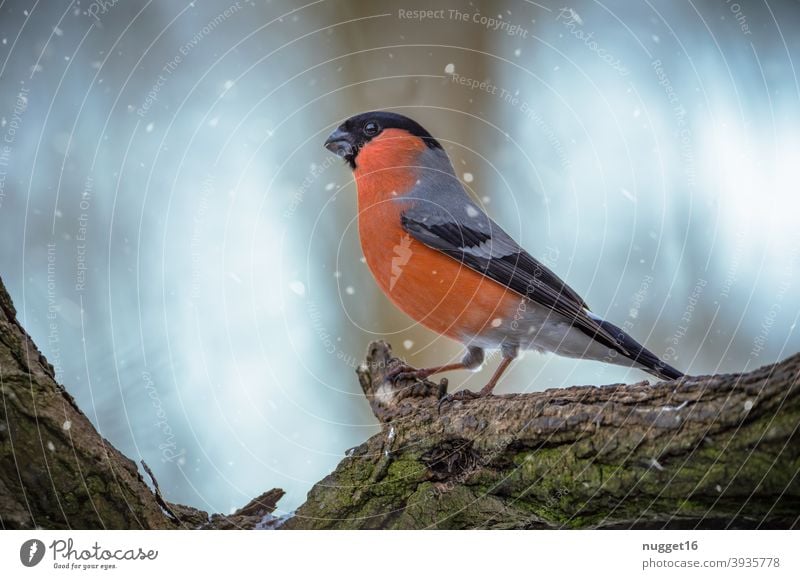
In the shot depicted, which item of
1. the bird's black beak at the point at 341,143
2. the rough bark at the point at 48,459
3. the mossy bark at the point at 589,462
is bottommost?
the mossy bark at the point at 589,462

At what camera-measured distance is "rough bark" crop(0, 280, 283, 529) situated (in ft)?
4.74

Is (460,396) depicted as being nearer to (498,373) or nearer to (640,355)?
(498,373)

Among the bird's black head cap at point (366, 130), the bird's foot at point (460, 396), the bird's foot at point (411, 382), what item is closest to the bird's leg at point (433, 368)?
the bird's foot at point (411, 382)

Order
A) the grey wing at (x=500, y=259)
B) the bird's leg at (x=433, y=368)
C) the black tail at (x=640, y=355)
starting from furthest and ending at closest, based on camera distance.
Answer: the bird's leg at (x=433, y=368)
the grey wing at (x=500, y=259)
the black tail at (x=640, y=355)

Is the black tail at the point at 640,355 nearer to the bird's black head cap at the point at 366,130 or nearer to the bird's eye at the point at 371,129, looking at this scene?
the bird's black head cap at the point at 366,130

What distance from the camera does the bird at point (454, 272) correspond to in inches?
81.8

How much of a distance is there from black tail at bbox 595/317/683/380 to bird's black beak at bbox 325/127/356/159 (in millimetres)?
1013

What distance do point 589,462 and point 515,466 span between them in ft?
0.63

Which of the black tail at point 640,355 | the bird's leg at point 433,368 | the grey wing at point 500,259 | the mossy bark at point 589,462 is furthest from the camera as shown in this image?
the bird's leg at point 433,368

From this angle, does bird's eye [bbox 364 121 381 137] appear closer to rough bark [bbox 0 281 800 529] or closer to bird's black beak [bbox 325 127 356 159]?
bird's black beak [bbox 325 127 356 159]

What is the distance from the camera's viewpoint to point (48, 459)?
1.45m

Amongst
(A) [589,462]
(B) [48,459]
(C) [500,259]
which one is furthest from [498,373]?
(B) [48,459]

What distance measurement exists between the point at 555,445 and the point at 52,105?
6.07 feet

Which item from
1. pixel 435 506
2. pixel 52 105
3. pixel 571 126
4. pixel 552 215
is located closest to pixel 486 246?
pixel 552 215
